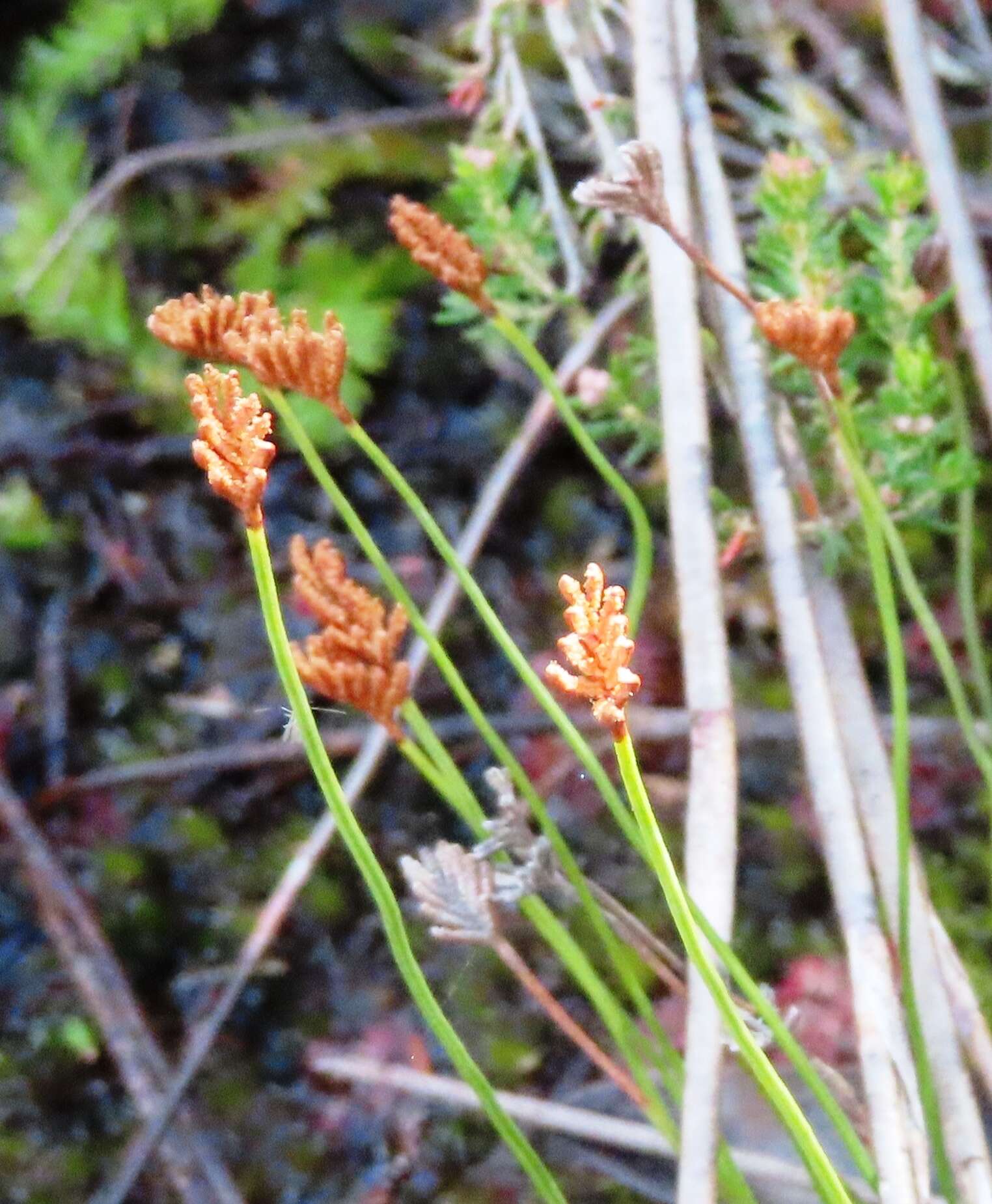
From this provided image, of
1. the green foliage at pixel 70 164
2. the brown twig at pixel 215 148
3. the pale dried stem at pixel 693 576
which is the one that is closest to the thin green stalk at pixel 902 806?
the pale dried stem at pixel 693 576

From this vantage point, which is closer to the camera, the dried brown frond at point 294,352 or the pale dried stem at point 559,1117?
the dried brown frond at point 294,352

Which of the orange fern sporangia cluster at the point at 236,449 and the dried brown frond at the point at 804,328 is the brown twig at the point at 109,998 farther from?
the dried brown frond at the point at 804,328

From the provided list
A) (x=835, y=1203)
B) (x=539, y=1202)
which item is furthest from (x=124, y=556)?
(x=835, y=1203)

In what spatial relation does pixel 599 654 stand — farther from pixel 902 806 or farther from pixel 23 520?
pixel 23 520

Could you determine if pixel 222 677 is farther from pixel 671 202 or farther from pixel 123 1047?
pixel 671 202

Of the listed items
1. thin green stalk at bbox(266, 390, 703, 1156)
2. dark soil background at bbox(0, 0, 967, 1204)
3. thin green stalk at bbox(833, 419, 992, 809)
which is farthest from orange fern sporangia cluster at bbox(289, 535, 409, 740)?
dark soil background at bbox(0, 0, 967, 1204)

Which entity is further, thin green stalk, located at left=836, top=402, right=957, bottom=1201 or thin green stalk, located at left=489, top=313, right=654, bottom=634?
thin green stalk, located at left=489, top=313, right=654, bottom=634

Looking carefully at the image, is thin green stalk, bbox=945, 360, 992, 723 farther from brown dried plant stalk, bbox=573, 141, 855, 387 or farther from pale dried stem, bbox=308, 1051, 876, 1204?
pale dried stem, bbox=308, 1051, 876, 1204
